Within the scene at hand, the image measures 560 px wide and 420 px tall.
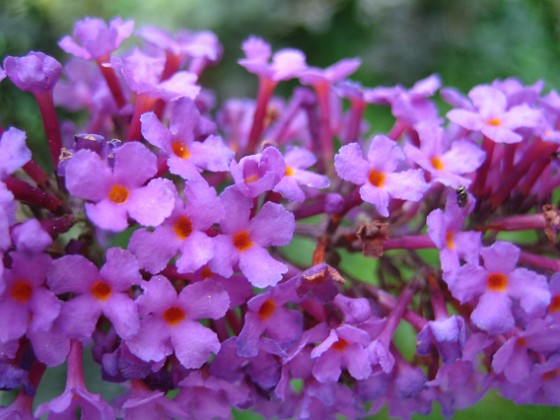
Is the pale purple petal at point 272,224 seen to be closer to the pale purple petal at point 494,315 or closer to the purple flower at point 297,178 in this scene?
the purple flower at point 297,178

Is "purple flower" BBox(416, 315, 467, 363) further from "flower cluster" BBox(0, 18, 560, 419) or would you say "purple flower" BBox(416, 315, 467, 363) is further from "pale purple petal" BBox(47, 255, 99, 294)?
"pale purple petal" BBox(47, 255, 99, 294)

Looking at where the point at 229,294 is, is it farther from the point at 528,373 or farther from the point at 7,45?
the point at 7,45

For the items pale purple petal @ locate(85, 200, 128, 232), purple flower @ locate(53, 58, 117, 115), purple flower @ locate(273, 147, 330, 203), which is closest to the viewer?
pale purple petal @ locate(85, 200, 128, 232)

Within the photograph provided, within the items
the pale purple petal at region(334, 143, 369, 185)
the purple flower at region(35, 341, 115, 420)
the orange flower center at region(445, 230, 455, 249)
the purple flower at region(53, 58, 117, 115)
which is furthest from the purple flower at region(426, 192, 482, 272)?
the purple flower at region(53, 58, 117, 115)

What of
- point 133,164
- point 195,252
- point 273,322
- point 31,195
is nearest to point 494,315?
point 273,322

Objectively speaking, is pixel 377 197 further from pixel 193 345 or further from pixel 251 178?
pixel 193 345
